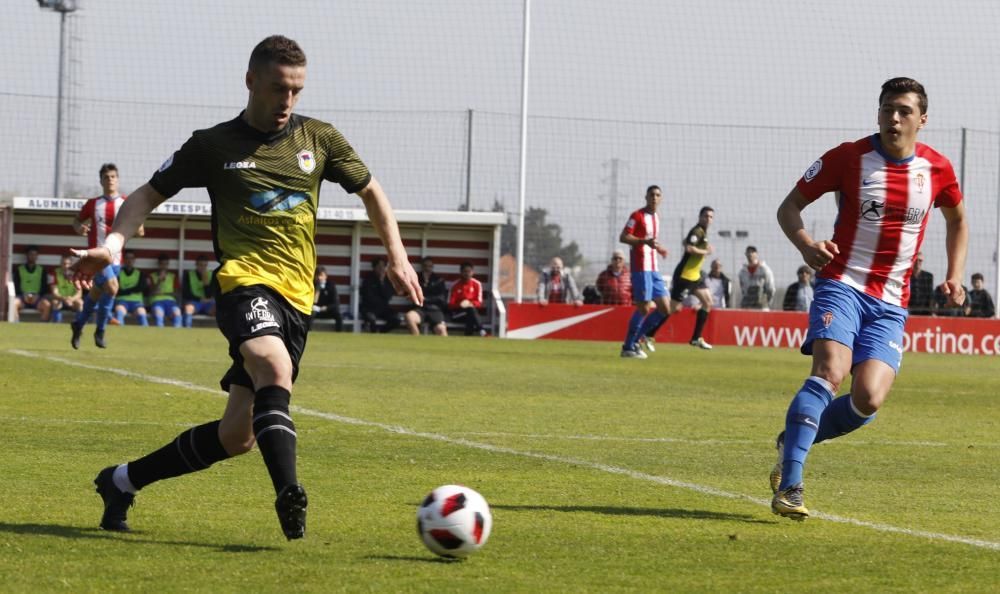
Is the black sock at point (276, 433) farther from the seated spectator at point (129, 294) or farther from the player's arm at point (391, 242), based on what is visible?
the seated spectator at point (129, 294)

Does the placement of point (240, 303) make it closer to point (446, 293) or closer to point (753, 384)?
point (753, 384)

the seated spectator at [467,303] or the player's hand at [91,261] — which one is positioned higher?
the player's hand at [91,261]

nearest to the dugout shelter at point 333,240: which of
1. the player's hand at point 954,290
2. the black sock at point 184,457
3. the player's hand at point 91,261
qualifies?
the player's hand at point 954,290

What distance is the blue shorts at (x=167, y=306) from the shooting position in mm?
28516

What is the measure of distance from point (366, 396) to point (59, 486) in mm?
5921

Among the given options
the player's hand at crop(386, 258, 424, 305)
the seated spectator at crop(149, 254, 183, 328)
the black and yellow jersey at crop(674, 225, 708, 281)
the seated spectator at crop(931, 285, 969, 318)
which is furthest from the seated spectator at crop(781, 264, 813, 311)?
the player's hand at crop(386, 258, 424, 305)

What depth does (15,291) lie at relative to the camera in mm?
28641

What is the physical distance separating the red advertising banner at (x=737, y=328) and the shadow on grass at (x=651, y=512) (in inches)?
856

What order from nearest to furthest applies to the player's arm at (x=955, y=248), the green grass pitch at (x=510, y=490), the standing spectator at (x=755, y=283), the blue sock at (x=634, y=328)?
1. the green grass pitch at (x=510, y=490)
2. the player's arm at (x=955, y=248)
3. the blue sock at (x=634, y=328)
4. the standing spectator at (x=755, y=283)

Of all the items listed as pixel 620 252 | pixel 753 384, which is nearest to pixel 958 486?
pixel 753 384

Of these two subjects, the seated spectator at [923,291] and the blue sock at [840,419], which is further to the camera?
the seated spectator at [923,291]

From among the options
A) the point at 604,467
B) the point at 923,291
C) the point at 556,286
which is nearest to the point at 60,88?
the point at 556,286

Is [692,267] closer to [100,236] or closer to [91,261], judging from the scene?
[100,236]

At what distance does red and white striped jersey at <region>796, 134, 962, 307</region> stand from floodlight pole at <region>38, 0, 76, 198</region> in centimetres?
2362
